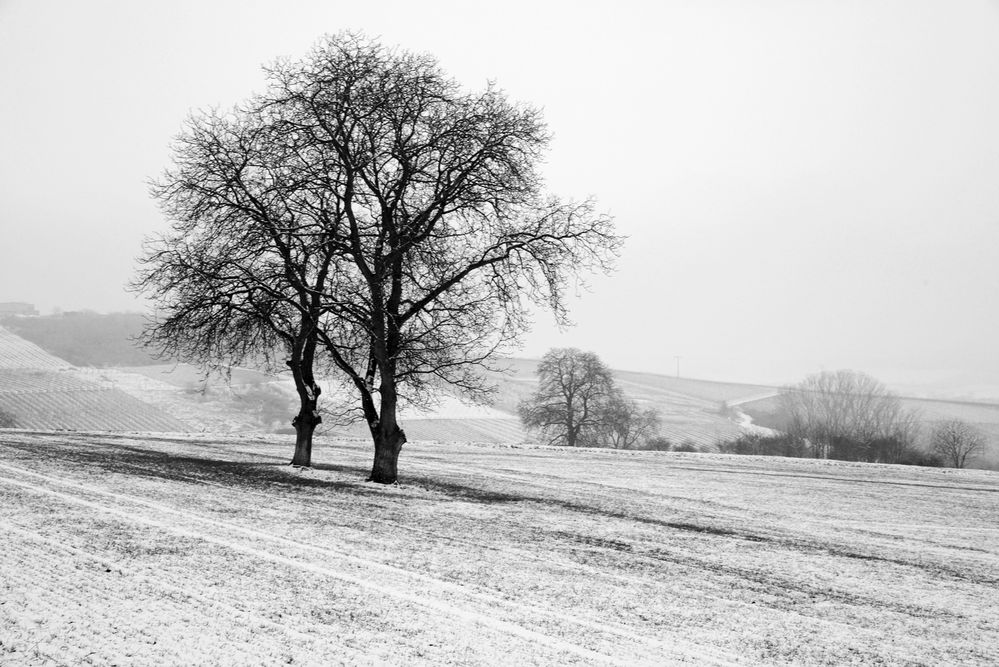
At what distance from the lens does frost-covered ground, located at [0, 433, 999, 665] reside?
7.37 meters

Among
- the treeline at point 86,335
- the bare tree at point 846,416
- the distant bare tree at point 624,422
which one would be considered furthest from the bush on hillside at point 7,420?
the bare tree at point 846,416

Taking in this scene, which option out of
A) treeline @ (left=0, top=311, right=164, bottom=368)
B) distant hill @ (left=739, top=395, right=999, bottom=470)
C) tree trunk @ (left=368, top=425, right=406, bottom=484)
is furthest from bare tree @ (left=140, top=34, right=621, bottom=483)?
treeline @ (left=0, top=311, right=164, bottom=368)

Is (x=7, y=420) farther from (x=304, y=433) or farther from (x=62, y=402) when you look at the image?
(x=304, y=433)

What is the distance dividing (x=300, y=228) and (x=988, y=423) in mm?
106933

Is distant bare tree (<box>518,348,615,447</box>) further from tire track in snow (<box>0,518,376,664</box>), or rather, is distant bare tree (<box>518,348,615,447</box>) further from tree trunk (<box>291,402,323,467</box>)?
tire track in snow (<box>0,518,376,664</box>)

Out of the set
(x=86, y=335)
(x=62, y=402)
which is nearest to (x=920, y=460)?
(x=62, y=402)

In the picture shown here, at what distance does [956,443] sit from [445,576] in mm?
80595

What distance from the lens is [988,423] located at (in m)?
101

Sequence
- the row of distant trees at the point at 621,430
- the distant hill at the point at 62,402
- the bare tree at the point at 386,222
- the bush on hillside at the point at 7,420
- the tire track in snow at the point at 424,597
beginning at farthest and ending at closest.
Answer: the row of distant trees at the point at 621,430 < the distant hill at the point at 62,402 < the bush on hillside at the point at 7,420 < the bare tree at the point at 386,222 < the tire track in snow at the point at 424,597

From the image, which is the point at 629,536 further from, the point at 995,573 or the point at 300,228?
the point at 300,228

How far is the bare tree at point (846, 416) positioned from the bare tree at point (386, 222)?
59461 mm

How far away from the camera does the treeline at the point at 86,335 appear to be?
337 feet

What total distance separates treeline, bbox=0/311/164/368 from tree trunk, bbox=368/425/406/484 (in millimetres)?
85476

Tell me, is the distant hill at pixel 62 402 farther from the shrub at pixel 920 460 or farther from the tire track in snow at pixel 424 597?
the shrub at pixel 920 460
